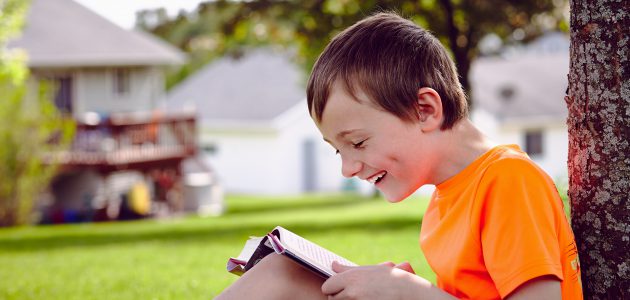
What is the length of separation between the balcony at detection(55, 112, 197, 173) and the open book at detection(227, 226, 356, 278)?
57.8 ft

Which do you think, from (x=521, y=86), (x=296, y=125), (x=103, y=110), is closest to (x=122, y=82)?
(x=103, y=110)

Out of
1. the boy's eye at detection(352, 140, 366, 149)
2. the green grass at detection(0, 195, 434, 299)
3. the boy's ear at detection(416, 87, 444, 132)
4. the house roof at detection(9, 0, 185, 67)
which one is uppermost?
the house roof at detection(9, 0, 185, 67)

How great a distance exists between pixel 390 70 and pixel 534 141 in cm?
3893

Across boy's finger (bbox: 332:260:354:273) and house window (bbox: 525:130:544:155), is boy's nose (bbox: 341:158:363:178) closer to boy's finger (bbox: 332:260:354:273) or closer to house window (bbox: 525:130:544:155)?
boy's finger (bbox: 332:260:354:273)

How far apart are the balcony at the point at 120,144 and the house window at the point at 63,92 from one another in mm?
5419

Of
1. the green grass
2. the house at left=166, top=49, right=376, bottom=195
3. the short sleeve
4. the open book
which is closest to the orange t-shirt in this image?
the short sleeve

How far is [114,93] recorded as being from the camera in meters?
28.5

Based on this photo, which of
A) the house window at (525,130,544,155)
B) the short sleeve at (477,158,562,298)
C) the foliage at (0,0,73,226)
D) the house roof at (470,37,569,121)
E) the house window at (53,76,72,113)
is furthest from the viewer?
the house window at (525,130,544,155)

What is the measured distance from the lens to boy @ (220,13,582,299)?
2.31 metres

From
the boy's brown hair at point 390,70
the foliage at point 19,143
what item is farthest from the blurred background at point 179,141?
the boy's brown hair at point 390,70

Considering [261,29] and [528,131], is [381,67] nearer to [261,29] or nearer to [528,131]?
[261,29]

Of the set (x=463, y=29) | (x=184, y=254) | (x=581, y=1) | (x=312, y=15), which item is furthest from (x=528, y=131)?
(x=581, y=1)

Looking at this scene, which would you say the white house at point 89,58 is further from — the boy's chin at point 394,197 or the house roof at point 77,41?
the boy's chin at point 394,197

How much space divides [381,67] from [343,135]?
0.75 ft
